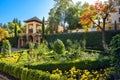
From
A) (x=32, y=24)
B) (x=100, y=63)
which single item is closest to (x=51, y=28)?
(x=32, y=24)

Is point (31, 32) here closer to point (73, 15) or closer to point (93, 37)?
point (73, 15)

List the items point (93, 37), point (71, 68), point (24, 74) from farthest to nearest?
1. point (93, 37)
2. point (71, 68)
3. point (24, 74)

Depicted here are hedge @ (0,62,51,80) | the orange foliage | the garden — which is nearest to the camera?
hedge @ (0,62,51,80)

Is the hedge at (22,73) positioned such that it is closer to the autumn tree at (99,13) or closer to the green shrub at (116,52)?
the green shrub at (116,52)

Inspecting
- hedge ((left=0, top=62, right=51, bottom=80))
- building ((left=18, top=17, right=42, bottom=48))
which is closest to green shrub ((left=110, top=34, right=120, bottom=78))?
hedge ((left=0, top=62, right=51, bottom=80))

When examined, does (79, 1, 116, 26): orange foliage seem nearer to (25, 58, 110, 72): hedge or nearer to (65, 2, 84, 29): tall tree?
(25, 58, 110, 72): hedge

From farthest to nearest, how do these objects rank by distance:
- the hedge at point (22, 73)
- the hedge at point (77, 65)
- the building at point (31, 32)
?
the building at point (31, 32) → the hedge at point (77, 65) → the hedge at point (22, 73)

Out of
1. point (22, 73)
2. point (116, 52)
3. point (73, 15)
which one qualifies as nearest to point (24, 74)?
point (22, 73)

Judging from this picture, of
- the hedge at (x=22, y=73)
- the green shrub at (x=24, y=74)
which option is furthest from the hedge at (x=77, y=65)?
the green shrub at (x=24, y=74)

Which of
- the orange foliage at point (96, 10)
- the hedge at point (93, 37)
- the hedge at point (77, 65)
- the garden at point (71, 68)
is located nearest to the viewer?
the garden at point (71, 68)

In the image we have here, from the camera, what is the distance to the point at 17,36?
45312 mm

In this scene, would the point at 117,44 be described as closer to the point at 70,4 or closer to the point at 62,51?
the point at 62,51

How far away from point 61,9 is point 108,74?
33.4 meters

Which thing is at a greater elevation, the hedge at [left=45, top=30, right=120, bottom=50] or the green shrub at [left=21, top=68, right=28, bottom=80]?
the hedge at [left=45, top=30, right=120, bottom=50]
